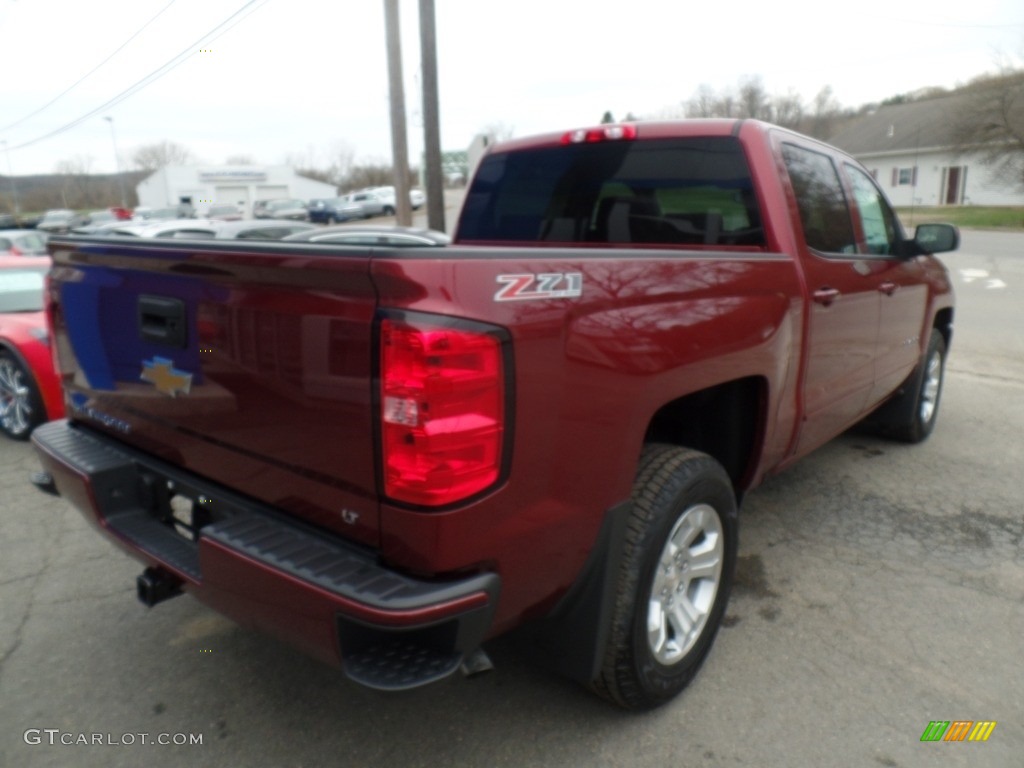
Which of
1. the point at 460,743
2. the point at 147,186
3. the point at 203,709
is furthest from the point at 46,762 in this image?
the point at 147,186

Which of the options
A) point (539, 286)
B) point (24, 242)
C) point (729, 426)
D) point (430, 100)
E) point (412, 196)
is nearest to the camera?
point (539, 286)

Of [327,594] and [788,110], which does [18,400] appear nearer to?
[327,594]

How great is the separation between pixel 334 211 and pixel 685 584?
41.5 meters

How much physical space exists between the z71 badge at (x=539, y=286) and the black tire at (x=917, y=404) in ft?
12.3

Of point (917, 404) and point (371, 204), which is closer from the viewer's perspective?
point (917, 404)

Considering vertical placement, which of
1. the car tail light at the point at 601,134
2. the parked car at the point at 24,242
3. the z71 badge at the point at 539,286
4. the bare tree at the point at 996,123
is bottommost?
the parked car at the point at 24,242

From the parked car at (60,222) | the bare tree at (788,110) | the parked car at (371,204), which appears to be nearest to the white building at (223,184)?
the parked car at (60,222)

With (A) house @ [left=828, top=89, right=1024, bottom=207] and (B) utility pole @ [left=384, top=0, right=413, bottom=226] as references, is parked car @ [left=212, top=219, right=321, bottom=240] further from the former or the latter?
(A) house @ [left=828, top=89, right=1024, bottom=207]

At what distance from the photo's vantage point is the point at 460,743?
8.19ft

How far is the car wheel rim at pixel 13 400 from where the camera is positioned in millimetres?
5551

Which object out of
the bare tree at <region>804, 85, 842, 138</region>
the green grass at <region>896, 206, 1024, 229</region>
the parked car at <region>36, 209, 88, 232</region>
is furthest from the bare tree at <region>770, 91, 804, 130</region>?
the parked car at <region>36, 209, 88, 232</region>

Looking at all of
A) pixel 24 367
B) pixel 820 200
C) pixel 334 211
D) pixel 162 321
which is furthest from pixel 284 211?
pixel 162 321

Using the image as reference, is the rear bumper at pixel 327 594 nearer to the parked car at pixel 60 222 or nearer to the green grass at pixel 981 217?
the parked car at pixel 60 222

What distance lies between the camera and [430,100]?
11.8 metres
